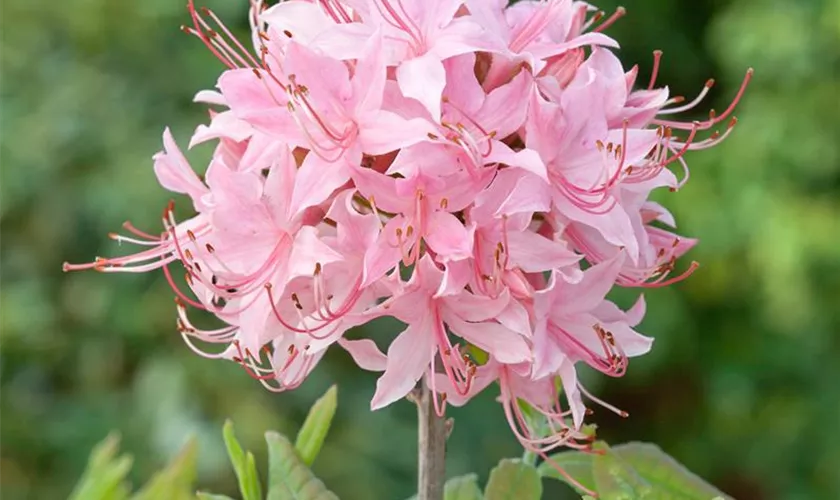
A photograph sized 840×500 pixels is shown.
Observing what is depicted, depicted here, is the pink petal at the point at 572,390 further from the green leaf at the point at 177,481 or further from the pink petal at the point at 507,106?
the green leaf at the point at 177,481

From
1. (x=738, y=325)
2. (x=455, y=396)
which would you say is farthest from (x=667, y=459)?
(x=738, y=325)

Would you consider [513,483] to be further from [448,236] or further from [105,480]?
[105,480]

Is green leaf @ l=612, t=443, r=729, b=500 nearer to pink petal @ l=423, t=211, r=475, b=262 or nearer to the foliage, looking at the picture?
the foliage

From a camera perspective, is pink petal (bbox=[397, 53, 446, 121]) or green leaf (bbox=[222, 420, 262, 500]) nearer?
pink petal (bbox=[397, 53, 446, 121])

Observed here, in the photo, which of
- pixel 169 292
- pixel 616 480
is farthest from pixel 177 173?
pixel 169 292

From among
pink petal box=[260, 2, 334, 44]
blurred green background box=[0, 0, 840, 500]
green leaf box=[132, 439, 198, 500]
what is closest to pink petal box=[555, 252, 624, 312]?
pink petal box=[260, 2, 334, 44]

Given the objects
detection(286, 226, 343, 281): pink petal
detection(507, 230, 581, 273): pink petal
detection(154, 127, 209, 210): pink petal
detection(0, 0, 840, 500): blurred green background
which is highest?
detection(154, 127, 209, 210): pink petal

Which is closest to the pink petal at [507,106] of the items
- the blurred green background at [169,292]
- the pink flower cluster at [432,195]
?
the pink flower cluster at [432,195]
